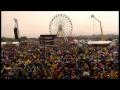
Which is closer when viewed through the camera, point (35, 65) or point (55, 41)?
point (35, 65)

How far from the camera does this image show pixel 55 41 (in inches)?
1054

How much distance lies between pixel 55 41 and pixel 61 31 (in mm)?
2113
